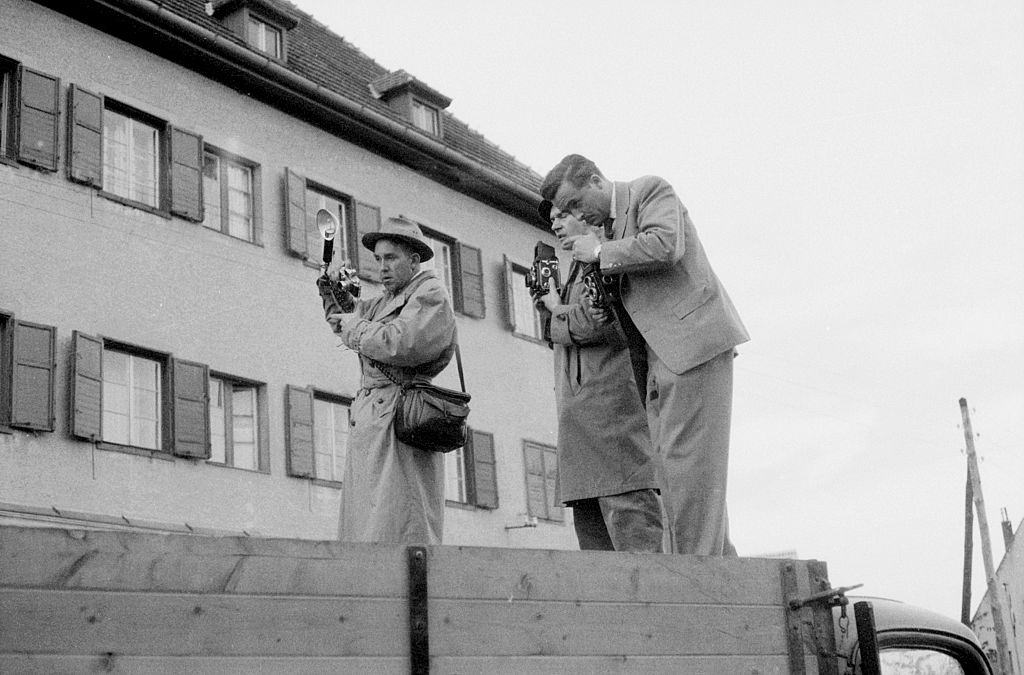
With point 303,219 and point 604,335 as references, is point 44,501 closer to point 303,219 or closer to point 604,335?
point 303,219

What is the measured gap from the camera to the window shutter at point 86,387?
1279cm

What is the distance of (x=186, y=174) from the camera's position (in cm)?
1491

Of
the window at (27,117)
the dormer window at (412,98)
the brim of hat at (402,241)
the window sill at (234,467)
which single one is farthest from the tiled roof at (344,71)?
the brim of hat at (402,241)

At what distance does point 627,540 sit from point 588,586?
1.66 m

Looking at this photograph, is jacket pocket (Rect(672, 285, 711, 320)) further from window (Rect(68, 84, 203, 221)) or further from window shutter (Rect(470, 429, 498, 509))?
window shutter (Rect(470, 429, 498, 509))

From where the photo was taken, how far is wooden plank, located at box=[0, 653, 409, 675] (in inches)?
102

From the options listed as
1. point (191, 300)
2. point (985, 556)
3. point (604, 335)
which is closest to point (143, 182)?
point (191, 300)

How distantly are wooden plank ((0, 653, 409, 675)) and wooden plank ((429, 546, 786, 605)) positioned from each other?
0.23 metres

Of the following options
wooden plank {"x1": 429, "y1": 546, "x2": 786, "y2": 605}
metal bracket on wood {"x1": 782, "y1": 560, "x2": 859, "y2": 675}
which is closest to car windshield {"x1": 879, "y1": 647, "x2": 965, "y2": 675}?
metal bracket on wood {"x1": 782, "y1": 560, "x2": 859, "y2": 675}

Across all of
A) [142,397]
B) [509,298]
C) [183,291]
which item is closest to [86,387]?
[142,397]

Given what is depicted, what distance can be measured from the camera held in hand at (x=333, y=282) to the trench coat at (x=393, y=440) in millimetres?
221

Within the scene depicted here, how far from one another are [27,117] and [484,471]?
7.66 m

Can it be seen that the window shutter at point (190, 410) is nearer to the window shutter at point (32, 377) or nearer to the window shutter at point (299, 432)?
the window shutter at point (299, 432)

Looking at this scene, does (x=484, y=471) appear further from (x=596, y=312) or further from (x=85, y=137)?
(x=596, y=312)
